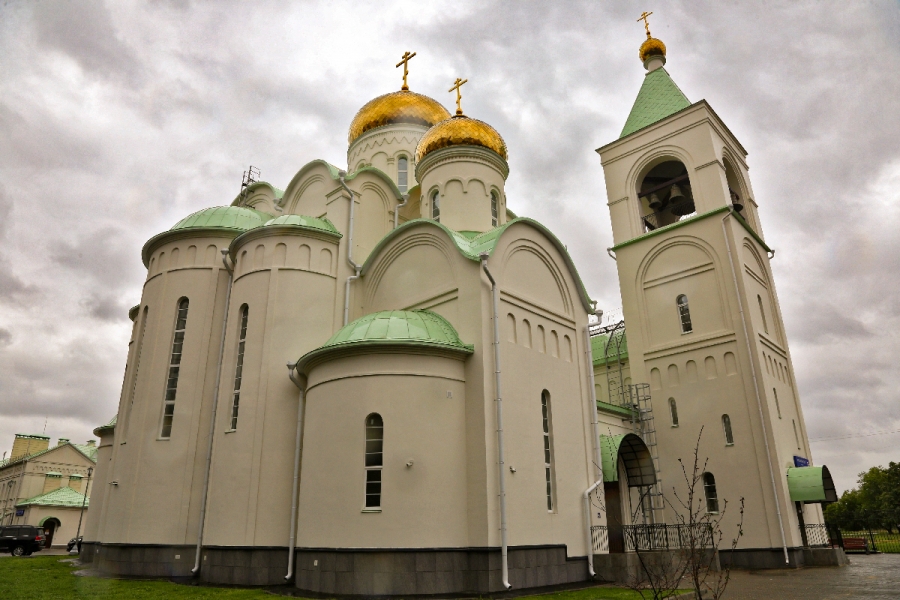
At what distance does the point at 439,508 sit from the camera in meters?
10.3

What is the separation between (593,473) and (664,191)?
37.3 feet

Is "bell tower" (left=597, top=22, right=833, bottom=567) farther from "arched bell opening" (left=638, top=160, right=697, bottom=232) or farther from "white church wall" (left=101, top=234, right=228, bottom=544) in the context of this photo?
"white church wall" (left=101, top=234, right=228, bottom=544)

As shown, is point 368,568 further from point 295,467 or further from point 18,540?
point 18,540

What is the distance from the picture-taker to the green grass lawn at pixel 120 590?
959 cm

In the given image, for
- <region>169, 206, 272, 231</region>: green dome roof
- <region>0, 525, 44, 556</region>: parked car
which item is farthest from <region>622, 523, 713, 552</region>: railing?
<region>0, 525, 44, 556</region>: parked car

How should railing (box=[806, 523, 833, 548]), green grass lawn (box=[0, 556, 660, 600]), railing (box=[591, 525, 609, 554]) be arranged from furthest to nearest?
railing (box=[806, 523, 833, 548])
railing (box=[591, 525, 609, 554])
green grass lawn (box=[0, 556, 660, 600])

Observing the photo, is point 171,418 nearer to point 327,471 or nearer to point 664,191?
point 327,471

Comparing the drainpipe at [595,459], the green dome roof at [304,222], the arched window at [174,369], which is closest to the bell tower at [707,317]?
the drainpipe at [595,459]

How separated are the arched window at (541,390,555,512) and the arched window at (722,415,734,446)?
628 cm

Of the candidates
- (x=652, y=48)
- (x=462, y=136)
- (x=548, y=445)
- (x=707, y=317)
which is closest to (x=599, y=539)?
(x=548, y=445)

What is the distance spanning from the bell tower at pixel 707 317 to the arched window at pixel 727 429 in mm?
26

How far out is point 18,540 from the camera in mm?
21828

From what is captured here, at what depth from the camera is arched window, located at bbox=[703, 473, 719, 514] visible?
15742 millimetres

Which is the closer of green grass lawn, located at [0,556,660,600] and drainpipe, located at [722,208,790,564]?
green grass lawn, located at [0,556,660,600]
